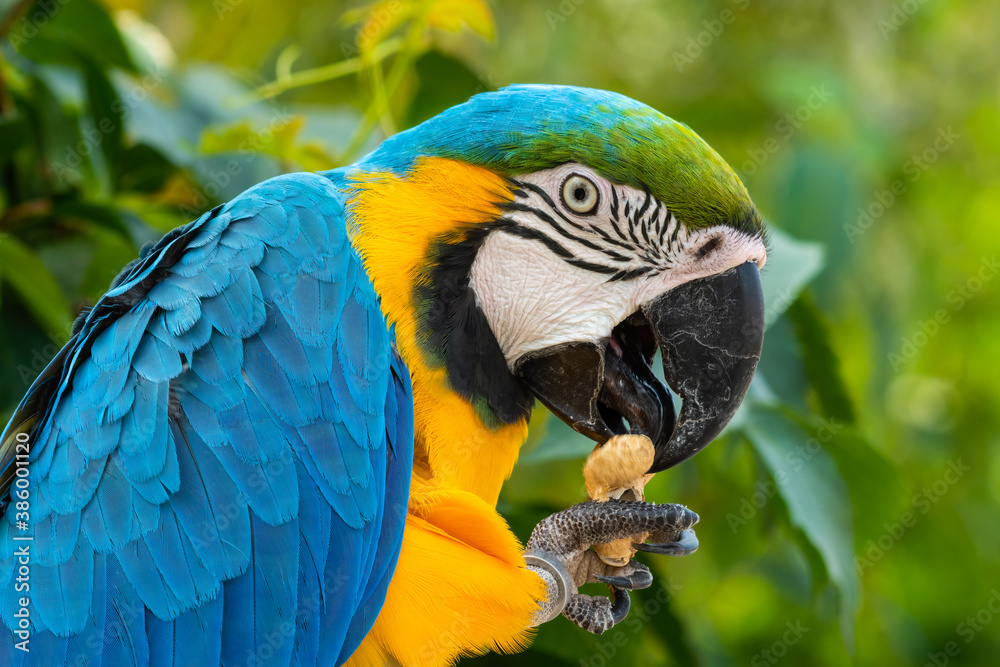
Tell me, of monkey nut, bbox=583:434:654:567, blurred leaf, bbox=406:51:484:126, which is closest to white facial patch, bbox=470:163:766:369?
monkey nut, bbox=583:434:654:567

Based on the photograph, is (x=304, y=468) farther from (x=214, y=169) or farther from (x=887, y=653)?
(x=887, y=653)

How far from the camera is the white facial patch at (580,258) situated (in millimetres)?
1188

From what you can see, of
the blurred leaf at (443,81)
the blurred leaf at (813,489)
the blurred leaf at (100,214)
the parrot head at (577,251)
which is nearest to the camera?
the parrot head at (577,251)

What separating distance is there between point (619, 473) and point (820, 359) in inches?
30.3

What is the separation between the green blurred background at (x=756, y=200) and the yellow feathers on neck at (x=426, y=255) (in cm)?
21

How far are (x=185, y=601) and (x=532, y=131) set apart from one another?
0.78 meters

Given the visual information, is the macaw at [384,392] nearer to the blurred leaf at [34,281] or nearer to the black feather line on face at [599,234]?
the black feather line on face at [599,234]

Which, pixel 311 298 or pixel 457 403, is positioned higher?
pixel 311 298

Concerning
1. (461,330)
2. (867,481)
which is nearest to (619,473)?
(461,330)

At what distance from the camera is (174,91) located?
2061 mm

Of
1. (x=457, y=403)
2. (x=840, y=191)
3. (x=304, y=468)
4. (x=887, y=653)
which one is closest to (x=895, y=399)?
(x=887, y=653)

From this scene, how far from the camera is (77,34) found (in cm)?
174

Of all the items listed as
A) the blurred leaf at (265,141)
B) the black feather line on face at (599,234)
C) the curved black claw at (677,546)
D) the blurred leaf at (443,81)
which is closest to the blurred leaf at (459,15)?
the blurred leaf at (443,81)

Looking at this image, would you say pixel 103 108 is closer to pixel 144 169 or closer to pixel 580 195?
pixel 144 169
